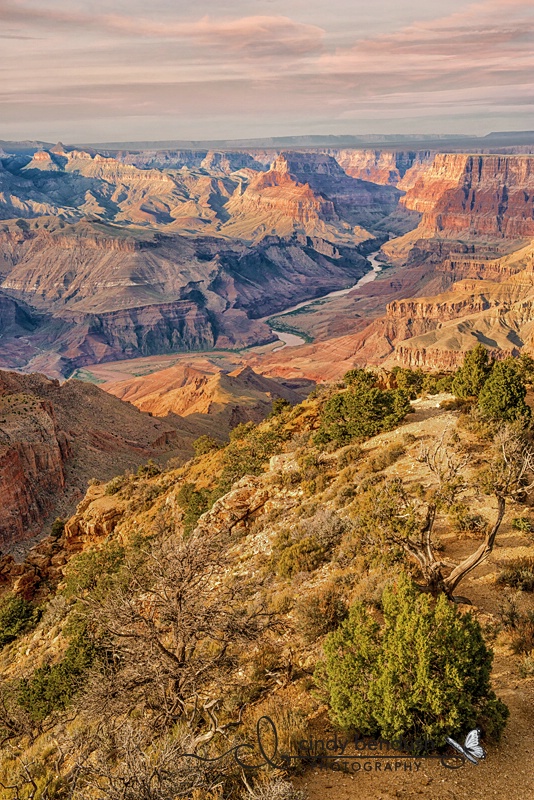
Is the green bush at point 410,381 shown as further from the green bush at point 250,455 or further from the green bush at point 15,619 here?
the green bush at point 15,619

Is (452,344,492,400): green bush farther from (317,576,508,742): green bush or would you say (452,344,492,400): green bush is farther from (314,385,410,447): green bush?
(317,576,508,742): green bush

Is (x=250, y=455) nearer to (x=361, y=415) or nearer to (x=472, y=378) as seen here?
(x=361, y=415)

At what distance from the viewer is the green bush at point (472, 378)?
105 ft

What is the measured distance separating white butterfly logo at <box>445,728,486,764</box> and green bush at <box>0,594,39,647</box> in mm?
25420

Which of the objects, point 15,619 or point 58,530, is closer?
point 15,619

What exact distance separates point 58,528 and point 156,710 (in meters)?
34.7

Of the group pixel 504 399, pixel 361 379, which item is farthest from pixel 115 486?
pixel 504 399

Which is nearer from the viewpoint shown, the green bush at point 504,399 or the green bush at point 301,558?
the green bush at point 301,558

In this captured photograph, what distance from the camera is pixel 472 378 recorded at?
32.2 meters

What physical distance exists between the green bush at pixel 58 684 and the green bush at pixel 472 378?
21768mm

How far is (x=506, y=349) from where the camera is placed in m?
149

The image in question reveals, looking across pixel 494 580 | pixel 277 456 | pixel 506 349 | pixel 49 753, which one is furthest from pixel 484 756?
pixel 506 349

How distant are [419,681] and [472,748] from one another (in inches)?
56.1

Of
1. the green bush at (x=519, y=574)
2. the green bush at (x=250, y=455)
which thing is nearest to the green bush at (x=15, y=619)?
the green bush at (x=250, y=455)
